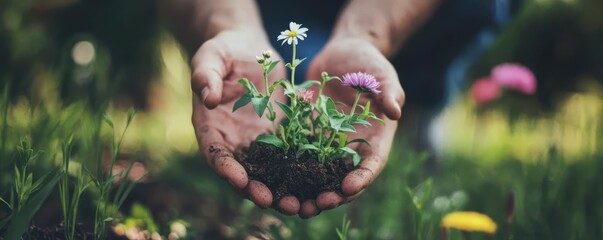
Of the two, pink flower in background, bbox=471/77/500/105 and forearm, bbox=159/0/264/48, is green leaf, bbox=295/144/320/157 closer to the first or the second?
forearm, bbox=159/0/264/48

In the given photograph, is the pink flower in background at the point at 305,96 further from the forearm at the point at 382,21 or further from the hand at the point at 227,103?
the forearm at the point at 382,21

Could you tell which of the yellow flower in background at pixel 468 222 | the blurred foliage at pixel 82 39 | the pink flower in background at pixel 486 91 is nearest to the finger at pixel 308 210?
the yellow flower in background at pixel 468 222

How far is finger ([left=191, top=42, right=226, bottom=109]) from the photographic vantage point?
3.17 ft

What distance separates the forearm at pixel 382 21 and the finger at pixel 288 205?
1.76 feet

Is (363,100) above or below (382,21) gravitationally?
below

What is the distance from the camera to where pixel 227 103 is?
123 centimetres

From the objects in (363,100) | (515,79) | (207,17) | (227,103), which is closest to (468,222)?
(363,100)

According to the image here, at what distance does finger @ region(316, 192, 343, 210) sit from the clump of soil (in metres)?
0.02

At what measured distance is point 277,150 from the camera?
3.50 feet

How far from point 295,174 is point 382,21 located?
648mm

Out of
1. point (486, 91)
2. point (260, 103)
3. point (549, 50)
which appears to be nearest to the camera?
point (260, 103)

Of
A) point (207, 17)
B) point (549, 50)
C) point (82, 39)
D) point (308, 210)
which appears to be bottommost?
point (308, 210)

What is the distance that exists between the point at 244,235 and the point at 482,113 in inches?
84.6

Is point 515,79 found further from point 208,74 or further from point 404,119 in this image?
point 208,74
